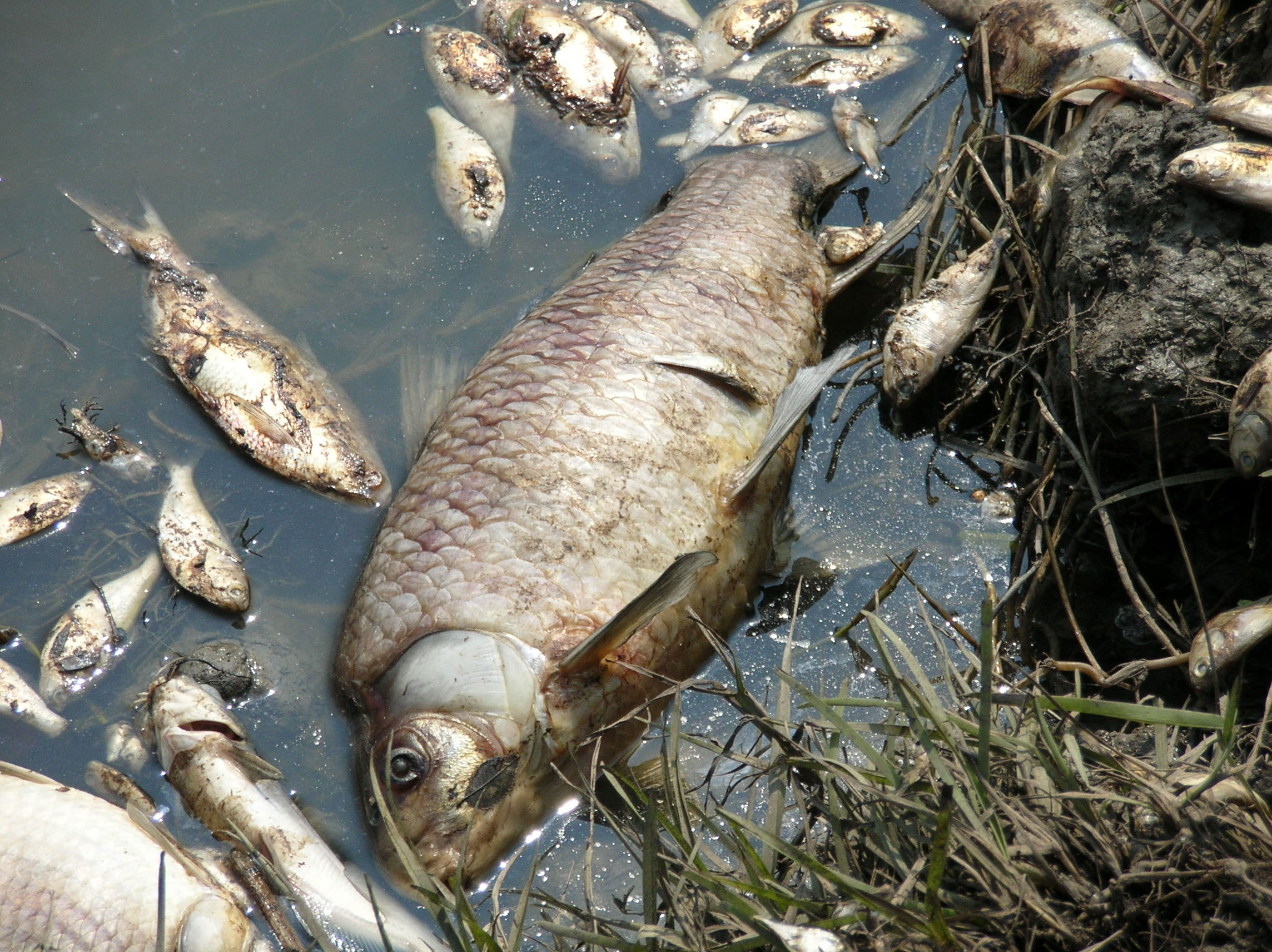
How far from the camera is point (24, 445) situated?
3438 millimetres

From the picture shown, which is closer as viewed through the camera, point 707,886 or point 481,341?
point 707,886

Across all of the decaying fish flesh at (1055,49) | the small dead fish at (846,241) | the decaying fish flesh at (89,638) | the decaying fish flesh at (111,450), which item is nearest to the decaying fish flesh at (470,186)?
the small dead fish at (846,241)

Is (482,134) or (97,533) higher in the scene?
(482,134)

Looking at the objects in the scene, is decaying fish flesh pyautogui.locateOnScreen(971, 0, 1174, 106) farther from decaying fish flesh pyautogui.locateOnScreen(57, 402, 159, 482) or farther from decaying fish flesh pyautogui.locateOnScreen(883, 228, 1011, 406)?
decaying fish flesh pyautogui.locateOnScreen(57, 402, 159, 482)

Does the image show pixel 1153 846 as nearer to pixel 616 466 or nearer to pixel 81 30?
pixel 616 466

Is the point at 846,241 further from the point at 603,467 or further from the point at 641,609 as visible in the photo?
the point at 641,609

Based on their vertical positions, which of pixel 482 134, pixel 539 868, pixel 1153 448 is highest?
pixel 482 134

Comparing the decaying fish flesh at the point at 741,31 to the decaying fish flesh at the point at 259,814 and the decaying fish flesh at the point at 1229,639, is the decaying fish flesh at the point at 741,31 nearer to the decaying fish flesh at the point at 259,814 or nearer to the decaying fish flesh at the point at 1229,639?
the decaying fish flesh at the point at 1229,639

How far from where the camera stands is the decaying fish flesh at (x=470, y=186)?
3916 millimetres

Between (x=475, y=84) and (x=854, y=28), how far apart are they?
192 centimetres

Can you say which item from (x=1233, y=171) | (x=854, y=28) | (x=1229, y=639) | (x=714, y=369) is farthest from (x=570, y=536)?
(x=854, y=28)

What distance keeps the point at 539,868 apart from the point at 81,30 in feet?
14.8

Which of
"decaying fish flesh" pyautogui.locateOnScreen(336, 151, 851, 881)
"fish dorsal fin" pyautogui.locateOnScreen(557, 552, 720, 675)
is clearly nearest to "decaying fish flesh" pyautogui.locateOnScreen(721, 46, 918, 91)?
"decaying fish flesh" pyautogui.locateOnScreen(336, 151, 851, 881)

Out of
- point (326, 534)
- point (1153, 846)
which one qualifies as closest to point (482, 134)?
point (326, 534)
